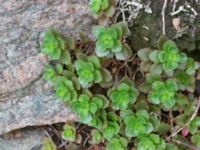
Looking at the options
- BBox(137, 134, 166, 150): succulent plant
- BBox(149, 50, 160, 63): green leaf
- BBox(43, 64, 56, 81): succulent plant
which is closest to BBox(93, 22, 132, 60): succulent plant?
BBox(149, 50, 160, 63): green leaf

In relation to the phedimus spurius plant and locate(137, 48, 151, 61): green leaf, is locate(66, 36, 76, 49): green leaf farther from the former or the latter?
locate(137, 48, 151, 61): green leaf

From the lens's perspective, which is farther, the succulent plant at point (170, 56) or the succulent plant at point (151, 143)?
the succulent plant at point (151, 143)

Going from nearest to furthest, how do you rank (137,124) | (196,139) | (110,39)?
1. (110,39)
2. (137,124)
3. (196,139)

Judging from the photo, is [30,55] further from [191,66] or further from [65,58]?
[191,66]

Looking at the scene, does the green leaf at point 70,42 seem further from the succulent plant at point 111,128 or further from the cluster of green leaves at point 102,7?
the succulent plant at point 111,128

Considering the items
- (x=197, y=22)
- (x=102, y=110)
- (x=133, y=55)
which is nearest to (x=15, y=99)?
(x=102, y=110)

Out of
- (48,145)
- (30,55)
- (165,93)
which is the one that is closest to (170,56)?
(165,93)

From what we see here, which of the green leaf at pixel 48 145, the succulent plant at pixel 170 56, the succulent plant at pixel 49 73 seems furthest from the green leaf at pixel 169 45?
the green leaf at pixel 48 145

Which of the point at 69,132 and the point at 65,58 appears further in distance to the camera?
the point at 69,132
